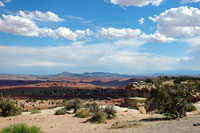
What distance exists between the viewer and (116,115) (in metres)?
19.4

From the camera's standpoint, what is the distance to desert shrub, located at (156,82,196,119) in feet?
49.9

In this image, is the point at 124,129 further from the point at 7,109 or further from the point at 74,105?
the point at 7,109

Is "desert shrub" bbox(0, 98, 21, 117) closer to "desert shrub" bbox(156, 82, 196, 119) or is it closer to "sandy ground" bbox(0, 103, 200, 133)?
"sandy ground" bbox(0, 103, 200, 133)

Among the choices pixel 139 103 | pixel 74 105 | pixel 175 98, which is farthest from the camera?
pixel 74 105

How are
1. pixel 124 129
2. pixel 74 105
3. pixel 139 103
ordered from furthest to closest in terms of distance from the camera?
1. pixel 74 105
2. pixel 139 103
3. pixel 124 129

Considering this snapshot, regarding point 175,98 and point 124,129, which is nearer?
point 124,129

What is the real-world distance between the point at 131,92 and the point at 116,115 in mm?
9511

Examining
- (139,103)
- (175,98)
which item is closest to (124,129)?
(175,98)

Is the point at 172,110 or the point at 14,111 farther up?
the point at 172,110

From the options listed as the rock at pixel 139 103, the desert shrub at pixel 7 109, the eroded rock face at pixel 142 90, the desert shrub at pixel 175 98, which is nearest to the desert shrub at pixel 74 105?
the desert shrub at pixel 7 109

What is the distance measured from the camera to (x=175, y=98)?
50.6 feet

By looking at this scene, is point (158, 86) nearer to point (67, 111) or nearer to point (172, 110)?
point (172, 110)

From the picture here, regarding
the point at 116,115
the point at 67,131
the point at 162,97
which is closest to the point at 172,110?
the point at 162,97

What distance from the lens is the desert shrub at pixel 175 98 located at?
15.2 m
